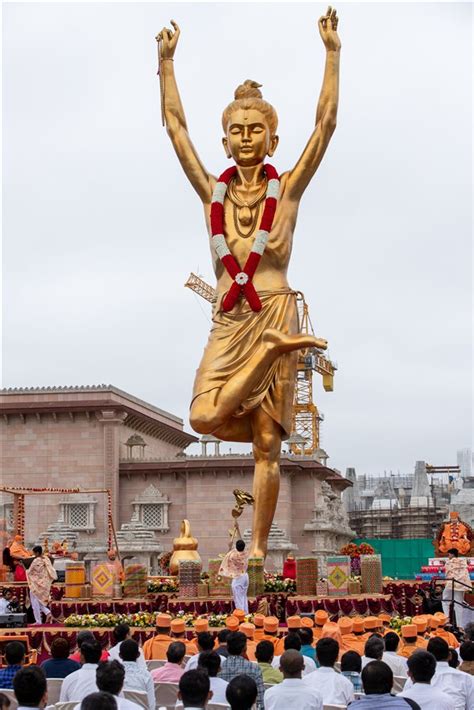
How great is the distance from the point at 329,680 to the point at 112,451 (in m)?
25.2

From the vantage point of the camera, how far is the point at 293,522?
31734 millimetres

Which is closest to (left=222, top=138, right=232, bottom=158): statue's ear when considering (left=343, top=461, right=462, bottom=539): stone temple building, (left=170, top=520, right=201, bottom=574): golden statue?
(left=170, top=520, right=201, bottom=574): golden statue

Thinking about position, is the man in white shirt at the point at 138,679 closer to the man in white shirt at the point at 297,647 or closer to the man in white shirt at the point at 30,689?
the man in white shirt at the point at 297,647

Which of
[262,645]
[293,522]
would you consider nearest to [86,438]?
[293,522]

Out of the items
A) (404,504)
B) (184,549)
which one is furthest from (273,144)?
(404,504)

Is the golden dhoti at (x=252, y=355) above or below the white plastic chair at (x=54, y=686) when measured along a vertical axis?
above

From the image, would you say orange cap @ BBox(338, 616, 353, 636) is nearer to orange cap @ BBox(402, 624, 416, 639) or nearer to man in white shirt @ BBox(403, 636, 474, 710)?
orange cap @ BBox(402, 624, 416, 639)

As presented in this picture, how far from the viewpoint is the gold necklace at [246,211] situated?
40.9 feet

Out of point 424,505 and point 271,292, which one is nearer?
point 271,292

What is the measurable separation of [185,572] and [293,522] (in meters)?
17.8

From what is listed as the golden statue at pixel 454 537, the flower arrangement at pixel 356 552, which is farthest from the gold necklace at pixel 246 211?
the golden statue at pixel 454 537

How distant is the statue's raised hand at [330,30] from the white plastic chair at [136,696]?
8248 millimetres

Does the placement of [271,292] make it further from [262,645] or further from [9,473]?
[9,473]

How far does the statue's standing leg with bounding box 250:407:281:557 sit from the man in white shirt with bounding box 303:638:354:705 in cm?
579
